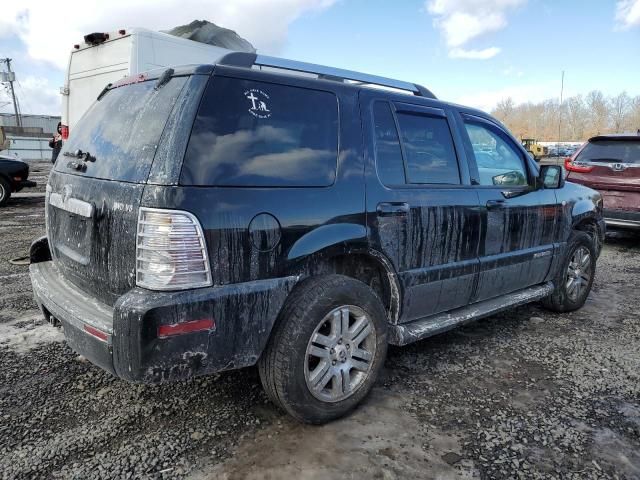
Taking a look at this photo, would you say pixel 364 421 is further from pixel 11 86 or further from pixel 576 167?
pixel 11 86

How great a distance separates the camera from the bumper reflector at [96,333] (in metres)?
2.29

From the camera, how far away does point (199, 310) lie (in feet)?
7.39

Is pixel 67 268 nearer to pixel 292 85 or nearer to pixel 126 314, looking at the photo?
pixel 126 314

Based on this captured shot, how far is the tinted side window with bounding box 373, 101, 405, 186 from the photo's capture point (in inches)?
120

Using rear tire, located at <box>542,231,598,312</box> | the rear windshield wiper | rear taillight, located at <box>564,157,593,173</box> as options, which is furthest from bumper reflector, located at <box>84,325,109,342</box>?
rear taillight, located at <box>564,157,593,173</box>

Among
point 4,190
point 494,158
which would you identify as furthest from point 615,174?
point 4,190

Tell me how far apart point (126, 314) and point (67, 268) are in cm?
93

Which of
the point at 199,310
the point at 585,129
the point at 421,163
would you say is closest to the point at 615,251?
the point at 421,163

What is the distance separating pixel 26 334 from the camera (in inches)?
151

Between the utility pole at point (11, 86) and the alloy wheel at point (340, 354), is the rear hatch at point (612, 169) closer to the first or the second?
the alloy wheel at point (340, 354)

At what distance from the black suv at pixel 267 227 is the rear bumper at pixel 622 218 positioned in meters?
5.11

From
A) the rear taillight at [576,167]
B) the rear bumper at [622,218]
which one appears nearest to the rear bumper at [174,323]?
the rear bumper at [622,218]

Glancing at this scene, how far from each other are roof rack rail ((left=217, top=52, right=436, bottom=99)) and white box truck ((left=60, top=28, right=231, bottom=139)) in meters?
4.71

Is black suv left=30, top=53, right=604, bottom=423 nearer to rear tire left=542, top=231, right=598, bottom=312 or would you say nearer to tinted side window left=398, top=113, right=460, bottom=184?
tinted side window left=398, top=113, right=460, bottom=184
